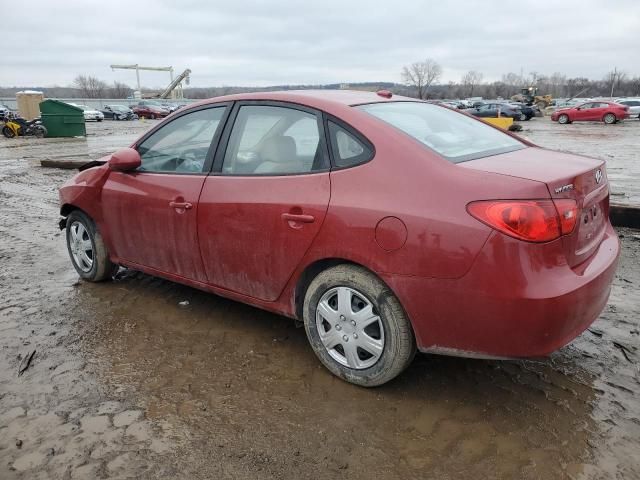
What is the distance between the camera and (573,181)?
2.44 meters

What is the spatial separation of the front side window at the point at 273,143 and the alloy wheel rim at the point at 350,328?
28.8 inches

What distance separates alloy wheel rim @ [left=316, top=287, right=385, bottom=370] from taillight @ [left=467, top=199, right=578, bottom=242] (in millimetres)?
765

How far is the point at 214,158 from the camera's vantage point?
3363 mm

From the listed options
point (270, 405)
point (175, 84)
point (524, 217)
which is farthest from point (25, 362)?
point (175, 84)

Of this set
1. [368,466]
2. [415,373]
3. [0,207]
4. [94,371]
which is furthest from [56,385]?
[0,207]

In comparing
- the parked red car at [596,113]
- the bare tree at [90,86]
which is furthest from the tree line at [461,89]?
the parked red car at [596,113]

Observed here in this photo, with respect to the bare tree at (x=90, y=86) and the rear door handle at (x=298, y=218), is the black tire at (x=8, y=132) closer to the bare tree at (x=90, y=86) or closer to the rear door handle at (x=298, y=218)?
the rear door handle at (x=298, y=218)

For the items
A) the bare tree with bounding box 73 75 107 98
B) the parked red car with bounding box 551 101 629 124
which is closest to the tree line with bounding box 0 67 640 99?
the bare tree with bounding box 73 75 107 98

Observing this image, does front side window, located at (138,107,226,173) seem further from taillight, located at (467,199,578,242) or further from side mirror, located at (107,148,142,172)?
taillight, located at (467,199,578,242)

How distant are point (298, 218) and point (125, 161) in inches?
64.4

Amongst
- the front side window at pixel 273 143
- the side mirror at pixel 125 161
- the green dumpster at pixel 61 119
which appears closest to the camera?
the front side window at pixel 273 143

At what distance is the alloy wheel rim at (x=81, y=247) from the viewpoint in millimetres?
4473

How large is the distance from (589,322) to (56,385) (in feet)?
9.58

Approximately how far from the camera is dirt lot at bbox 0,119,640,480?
230 cm
